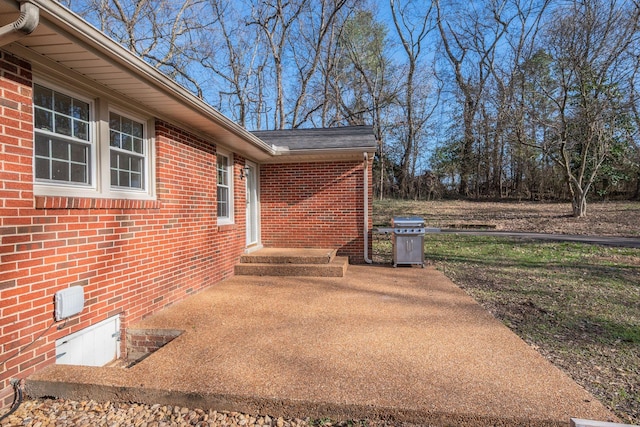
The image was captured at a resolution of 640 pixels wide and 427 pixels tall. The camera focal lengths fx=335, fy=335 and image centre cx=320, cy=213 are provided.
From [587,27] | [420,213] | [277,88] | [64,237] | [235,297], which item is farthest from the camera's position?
[277,88]

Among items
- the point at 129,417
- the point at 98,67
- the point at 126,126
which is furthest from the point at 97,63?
the point at 129,417

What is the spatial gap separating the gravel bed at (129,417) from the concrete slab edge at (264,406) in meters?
0.03

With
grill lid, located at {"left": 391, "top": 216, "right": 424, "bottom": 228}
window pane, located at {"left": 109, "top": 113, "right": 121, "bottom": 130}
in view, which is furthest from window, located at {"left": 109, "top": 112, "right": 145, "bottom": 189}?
grill lid, located at {"left": 391, "top": 216, "right": 424, "bottom": 228}

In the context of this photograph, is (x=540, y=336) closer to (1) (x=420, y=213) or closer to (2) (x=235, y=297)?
(2) (x=235, y=297)

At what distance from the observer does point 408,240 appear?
750 centimetres

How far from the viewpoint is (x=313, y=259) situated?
6.68m

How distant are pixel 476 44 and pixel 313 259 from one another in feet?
68.3

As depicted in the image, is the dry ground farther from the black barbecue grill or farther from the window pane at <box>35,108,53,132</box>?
the window pane at <box>35,108,53,132</box>

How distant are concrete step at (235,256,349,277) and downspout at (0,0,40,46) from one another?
5087 mm

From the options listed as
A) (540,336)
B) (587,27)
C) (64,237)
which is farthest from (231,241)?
(587,27)

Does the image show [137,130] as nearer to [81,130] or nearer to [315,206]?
[81,130]

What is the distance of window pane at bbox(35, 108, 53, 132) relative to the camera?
9.30 ft

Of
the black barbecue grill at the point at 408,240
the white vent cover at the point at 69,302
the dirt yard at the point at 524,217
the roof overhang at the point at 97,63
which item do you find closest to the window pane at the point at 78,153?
the roof overhang at the point at 97,63

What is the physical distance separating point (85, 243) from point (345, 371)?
2.69 m
